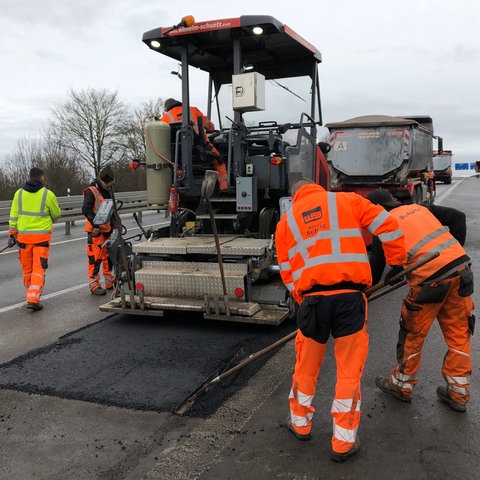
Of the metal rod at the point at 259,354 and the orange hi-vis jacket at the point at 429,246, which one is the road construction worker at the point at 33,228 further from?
the orange hi-vis jacket at the point at 429,246

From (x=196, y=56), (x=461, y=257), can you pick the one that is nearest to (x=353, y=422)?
(x=461, y=257)

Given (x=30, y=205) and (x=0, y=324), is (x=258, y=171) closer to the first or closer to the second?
(x=30, y=205)

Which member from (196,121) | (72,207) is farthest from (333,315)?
(72,207)

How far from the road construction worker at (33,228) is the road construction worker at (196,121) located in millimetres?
1903

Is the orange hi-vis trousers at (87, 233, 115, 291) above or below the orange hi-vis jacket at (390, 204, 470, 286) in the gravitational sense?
below

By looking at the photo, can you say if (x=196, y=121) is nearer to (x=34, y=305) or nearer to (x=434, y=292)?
(x=34, y=305)

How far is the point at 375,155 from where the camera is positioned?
12.6m

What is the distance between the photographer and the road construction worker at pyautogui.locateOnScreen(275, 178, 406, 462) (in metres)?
2.91

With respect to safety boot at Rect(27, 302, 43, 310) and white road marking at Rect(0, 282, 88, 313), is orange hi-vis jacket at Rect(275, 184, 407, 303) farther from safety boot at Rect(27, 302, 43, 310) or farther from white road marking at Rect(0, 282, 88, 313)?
white road marking at Rect(0, 282, 88, 313)

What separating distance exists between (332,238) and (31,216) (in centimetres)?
466

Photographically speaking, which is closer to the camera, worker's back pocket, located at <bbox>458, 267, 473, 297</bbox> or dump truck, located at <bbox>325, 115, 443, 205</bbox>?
worker's back pocket, located at <bbox>458, 267, 473, 297</bbox>

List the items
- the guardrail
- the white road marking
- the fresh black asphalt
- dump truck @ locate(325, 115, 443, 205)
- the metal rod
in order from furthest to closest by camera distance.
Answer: the guardrail, dump truck @ locate(325, 115, 443, 205), the white road marking, the fresh black asphalt, the metal rod

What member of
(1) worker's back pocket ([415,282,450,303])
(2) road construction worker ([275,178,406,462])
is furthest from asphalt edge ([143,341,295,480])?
(1) worker's back pocket ([415,282,450,303])

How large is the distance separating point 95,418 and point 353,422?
66.5 inches
